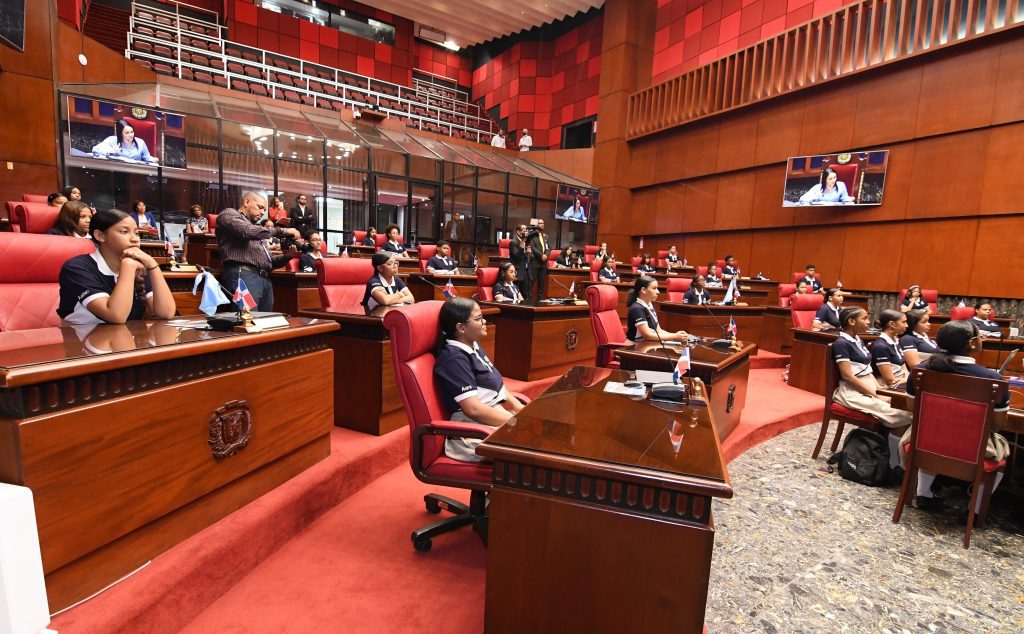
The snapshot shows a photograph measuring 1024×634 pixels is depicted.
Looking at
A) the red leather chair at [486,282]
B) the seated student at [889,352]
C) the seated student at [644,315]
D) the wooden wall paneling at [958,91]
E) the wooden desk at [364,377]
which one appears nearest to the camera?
the wooden desk at [364,377]

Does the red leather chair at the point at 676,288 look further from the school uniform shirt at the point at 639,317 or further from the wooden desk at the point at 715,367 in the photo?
the wooden desk at the point at 715,367

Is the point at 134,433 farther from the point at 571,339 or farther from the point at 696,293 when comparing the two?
the point at 696,293

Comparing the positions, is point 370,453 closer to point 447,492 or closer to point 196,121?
point 447,492

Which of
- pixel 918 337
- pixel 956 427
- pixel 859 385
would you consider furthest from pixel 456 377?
pixel 918 337

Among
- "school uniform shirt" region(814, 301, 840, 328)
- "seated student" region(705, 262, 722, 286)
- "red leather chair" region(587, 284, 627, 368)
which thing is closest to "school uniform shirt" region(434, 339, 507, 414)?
"red leather chair" region(587, 284, 627, 368)

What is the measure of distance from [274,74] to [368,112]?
290 cm

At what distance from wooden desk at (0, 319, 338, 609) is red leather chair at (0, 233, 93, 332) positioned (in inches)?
25.2

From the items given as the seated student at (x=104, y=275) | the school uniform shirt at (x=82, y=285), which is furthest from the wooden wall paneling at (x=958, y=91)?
the school uniform shirt at (x=82, y=285)

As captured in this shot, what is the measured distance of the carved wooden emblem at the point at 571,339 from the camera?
430cm

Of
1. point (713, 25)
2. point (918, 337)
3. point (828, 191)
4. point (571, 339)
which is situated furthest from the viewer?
point (713, 25)

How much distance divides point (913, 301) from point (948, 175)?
2239 mm

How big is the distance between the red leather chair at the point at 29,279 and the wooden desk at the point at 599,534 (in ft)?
7.16

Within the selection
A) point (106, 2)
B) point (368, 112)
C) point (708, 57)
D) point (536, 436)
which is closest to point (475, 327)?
point (536, 436)

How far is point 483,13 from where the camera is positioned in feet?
49.6
